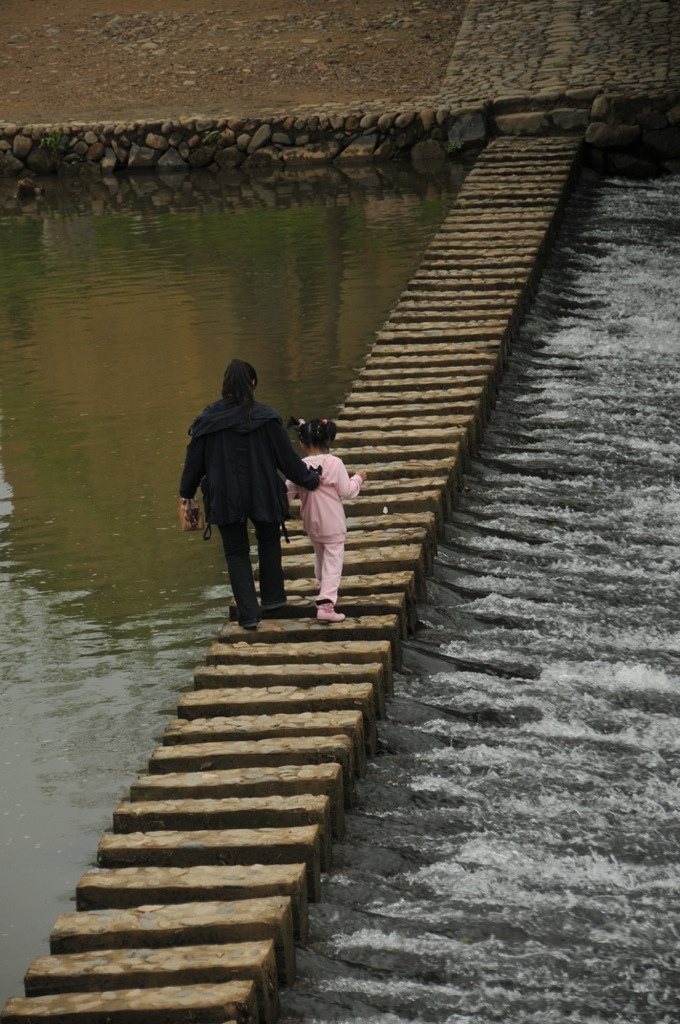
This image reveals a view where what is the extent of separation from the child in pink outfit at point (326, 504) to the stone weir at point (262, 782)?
171mm

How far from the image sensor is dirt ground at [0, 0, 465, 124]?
2370cm

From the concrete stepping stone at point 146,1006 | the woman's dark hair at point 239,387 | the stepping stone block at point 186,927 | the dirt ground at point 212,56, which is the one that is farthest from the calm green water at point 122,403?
the dirt ground at point 212,56

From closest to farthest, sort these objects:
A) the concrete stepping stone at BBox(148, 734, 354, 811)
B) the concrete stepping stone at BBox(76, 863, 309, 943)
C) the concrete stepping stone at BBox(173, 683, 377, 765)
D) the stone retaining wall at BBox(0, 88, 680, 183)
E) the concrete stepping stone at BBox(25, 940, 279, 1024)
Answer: the concrete stepping stone at BBox(25, 940, 279, 1024) → the concrete stepping stone at BBox(76, 863, 309, 943) → the concrete stepping stone at BBox(148, 734, 354, 811) → the concrete stepping stone at BBox(173, 683, 377, 765) → the stone retaining wall at BBox(0, 88, 680, 183)

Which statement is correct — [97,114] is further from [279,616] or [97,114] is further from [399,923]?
[399,923]

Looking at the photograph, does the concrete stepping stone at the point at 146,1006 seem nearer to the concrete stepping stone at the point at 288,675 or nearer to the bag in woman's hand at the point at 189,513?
the concrete stepping stone at the point at 288,675

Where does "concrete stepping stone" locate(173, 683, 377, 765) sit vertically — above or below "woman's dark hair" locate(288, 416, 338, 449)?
below

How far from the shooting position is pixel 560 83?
2034 centimetres

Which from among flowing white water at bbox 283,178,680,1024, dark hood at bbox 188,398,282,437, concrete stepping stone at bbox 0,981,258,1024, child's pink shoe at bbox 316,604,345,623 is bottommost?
flowing white water at bbox 283,178,680,1024

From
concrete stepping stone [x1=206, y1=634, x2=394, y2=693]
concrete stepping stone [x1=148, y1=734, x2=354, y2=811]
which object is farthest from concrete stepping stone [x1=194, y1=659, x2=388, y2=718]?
concrete stepping stone [x1=148, y1=734, x2=354, y2=811]

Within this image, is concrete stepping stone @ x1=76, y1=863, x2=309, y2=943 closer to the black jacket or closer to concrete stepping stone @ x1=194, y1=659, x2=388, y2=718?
concrete stepping stone @ x1=194, y1=659, x2=388, y2=718

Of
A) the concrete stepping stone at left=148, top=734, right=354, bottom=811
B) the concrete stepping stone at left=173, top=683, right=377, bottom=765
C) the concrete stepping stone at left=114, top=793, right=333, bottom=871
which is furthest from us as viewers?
the concrete stepping stone at left=173, top=683, right=377, bottom=765

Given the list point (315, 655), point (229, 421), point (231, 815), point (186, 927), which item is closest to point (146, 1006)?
point (186, 927)

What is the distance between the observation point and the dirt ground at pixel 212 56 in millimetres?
23703

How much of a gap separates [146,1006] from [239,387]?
295cm
